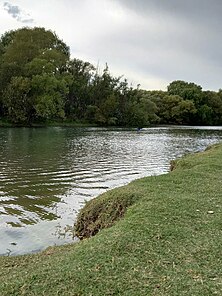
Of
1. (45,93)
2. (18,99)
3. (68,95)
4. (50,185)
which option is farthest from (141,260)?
(68,95)

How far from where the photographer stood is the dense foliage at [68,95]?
56.8 meters

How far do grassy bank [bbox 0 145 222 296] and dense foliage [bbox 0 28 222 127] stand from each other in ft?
169

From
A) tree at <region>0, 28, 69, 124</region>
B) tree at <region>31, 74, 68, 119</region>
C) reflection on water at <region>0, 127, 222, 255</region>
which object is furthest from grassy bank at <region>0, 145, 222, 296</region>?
tree at <region>0, 28, 69, 124</region>

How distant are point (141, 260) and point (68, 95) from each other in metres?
70.7

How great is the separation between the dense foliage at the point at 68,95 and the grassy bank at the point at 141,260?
51394 mm

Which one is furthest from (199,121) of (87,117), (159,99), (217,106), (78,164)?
(78,164)

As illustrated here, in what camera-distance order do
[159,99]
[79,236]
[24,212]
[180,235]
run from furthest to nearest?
[159,99]
[24,212]
[79,236]
[180,235]

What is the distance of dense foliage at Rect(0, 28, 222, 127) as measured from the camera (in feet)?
186

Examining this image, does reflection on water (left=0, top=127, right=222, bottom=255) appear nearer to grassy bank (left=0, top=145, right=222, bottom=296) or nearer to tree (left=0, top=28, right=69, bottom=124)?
grassy bank (left=0, top=145, right=222, bottom=296)

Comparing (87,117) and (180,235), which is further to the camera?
(87,117)

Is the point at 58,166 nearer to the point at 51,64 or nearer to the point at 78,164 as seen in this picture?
the point at 78,164

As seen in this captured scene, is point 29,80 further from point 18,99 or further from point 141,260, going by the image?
point 141,260

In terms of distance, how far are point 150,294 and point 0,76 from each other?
→ 2330 inches

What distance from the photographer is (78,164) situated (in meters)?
18.9
